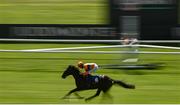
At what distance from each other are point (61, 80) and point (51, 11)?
31.7 feet

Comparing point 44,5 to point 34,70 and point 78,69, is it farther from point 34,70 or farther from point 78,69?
point 78,69

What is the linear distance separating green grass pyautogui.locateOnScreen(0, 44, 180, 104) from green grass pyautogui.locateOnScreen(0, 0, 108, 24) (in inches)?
160

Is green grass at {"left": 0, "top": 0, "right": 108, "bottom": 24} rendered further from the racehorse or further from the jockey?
the jockey

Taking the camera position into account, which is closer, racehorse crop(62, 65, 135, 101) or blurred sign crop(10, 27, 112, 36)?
racehorse crop(62, 65, 135, 101)

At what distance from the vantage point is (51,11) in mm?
17594

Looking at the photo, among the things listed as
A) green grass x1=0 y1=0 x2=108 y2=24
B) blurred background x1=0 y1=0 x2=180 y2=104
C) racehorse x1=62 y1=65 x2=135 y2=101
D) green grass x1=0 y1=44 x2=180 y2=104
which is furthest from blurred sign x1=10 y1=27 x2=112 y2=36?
racehorse x1=62 y1=65 x2=135 y2=101

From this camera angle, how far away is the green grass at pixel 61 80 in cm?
689

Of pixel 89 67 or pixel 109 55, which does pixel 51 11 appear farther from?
pixel 89 67

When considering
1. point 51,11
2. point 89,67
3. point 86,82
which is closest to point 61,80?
point 86,82

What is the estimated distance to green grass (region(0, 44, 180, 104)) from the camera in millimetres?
6895

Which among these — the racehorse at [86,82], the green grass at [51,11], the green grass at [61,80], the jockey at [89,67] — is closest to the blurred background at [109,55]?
the green grass at [61,80]

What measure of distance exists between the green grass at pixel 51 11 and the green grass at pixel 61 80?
405 cm

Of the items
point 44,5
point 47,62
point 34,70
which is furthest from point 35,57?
point 44,5

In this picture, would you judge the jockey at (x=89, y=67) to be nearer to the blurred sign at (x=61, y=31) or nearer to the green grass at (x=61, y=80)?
the green grass at (x=61, y=80)
